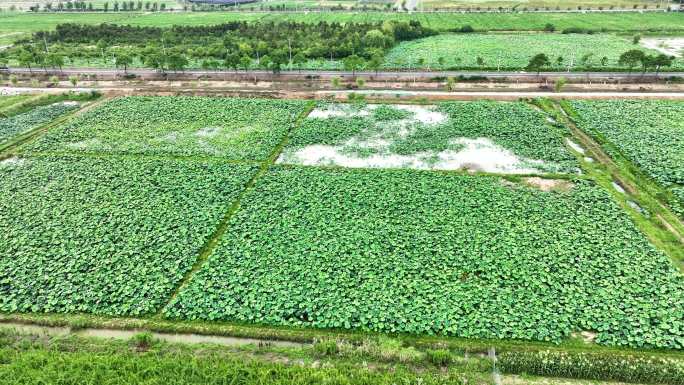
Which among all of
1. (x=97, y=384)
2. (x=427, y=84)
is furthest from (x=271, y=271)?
(x=427, y=84)

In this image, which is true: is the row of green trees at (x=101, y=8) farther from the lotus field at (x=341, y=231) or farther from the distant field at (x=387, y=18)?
the lotus field at (x=341, y=231)

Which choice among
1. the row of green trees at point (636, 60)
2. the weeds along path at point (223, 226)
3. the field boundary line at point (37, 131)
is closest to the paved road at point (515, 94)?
the row of green trees at point (636, 60)

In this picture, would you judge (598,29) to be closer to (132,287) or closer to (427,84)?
(427,84)

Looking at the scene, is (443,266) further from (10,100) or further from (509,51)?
(10,100)

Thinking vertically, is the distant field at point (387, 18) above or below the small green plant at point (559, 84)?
above

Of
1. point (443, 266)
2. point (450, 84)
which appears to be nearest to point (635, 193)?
point (443, 266)

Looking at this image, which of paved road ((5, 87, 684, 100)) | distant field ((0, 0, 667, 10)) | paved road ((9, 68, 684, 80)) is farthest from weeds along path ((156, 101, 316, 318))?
distant field ((0, 0, 667, 10))
